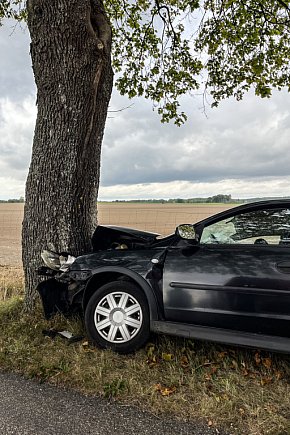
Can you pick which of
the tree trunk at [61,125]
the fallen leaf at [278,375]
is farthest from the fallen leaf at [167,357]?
the tree trunk at [61,125]

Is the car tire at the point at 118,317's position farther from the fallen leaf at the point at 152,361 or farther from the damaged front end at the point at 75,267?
the damaged front end at the point at 75,267

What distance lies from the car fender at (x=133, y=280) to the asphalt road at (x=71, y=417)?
3.42 ft

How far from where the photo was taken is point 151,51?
34.1 feet

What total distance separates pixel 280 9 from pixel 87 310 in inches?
331

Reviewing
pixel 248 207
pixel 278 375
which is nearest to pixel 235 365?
pixel 278 375

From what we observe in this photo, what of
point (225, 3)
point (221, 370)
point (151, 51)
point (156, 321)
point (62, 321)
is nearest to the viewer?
point (221, 370)

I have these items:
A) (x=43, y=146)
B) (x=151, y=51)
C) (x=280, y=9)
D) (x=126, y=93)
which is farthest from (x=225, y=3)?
(x=43, y=146)

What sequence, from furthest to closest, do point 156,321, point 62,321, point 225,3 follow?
point 225,3 < point 62,321 < point 156,321

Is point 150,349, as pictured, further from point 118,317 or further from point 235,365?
point 235,365

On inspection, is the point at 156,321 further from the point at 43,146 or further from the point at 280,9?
the point at 280,9

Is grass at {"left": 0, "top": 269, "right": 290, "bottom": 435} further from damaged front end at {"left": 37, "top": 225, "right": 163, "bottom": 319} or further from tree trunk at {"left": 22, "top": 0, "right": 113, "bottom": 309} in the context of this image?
tree trunk at {"left": 22, "top": 0, "right": 113, "bottom": 309}

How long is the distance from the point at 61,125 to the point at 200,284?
2.88m

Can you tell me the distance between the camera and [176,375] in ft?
11.6

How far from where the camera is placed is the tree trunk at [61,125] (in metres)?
5.12
